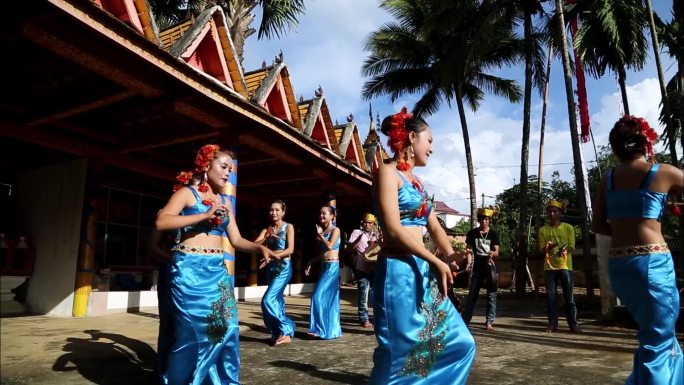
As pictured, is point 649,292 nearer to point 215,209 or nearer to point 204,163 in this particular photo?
point 215,209

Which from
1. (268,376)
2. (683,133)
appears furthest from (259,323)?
(683,133)

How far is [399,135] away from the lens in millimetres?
2818

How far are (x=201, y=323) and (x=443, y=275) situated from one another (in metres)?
1.75

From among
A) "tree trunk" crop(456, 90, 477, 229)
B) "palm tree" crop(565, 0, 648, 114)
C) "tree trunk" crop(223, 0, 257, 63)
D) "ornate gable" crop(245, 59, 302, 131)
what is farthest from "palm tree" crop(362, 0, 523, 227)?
"ornate gable" crop(245, 59, 302, 131)

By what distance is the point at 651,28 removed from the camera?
30.3 ft

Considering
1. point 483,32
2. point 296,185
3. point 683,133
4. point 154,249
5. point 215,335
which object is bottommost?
point 215,335

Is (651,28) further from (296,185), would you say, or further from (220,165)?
(220,165)

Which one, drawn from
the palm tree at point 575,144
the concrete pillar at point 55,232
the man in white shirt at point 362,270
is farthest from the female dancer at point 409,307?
the palm tree at point 575,144

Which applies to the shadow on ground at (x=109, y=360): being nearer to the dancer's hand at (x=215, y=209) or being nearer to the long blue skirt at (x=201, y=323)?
the long blue skirt at (x=201, y=323)

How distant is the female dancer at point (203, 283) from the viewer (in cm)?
313

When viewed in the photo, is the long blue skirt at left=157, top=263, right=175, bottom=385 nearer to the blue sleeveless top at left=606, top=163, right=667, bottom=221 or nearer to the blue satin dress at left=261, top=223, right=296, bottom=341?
the blue satin dress at left=261, top=223, right=296, bottom=341

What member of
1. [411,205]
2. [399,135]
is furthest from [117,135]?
[411,205]

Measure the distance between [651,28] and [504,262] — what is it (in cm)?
1714

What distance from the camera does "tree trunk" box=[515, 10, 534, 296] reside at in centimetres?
1427
